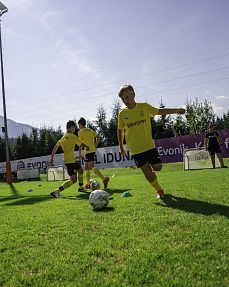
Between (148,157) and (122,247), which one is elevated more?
(148,157)

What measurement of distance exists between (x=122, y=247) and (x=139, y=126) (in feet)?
12.1

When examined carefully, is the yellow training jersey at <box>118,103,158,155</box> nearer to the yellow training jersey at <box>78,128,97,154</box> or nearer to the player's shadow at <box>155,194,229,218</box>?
the player's shadow at <box>155,194,229,218</box>

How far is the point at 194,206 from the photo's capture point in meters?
5.79

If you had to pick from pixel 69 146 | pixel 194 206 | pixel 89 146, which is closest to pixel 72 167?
pixel 69 146

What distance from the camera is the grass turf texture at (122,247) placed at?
2.96 m

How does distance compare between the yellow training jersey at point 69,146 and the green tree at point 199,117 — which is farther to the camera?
the green tree at point 199,117

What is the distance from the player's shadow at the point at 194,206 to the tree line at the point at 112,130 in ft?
169

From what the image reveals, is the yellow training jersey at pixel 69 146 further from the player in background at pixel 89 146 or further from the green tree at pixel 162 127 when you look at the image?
the green tree at pixel 162 127

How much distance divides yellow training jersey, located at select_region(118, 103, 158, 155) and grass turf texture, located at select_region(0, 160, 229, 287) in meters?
1.46

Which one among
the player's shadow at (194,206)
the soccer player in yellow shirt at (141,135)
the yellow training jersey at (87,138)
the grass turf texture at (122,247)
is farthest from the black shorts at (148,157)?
the yellow training jersey at (87,138)

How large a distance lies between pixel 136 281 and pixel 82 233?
5.79ft

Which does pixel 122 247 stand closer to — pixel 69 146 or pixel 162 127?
pixel 69 146

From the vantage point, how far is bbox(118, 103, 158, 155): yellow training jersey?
23.4 feet

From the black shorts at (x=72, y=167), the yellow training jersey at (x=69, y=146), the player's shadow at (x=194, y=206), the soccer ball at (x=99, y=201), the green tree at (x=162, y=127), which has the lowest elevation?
the player's shadow at (x=194, y=206)
